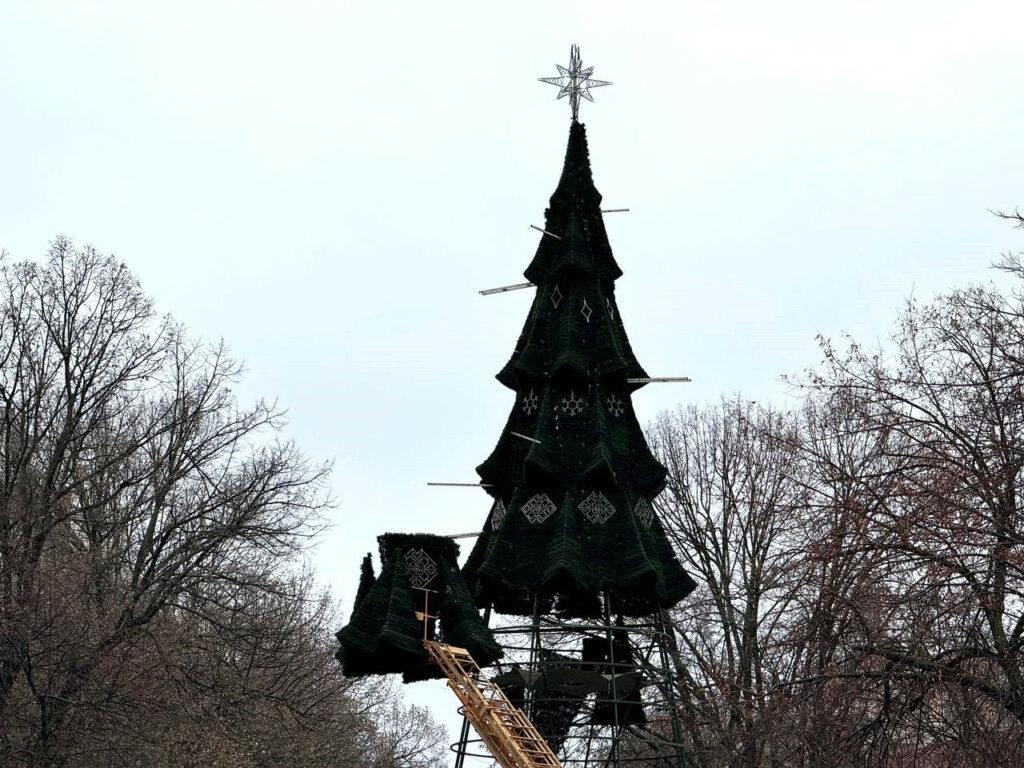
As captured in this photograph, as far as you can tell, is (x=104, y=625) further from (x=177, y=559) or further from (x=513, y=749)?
(x=513, y=749)

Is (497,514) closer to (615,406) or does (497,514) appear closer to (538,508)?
(538,508)

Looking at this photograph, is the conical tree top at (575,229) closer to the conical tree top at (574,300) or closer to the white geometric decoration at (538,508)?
the conical tree top at (574,300)

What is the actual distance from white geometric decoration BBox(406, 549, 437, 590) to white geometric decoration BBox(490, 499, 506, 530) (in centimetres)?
301

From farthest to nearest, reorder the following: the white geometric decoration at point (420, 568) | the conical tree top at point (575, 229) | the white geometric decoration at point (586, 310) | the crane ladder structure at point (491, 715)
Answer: the conical tree top at point (575, 229)
the white geometric decoration at point (586, 310)
the white geometric decoration at point (420, 568)
the crane ladder structure at point (491, 715)

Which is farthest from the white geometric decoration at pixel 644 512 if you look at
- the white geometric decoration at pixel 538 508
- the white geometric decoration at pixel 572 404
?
the white geometric decoration at pixel 572 404

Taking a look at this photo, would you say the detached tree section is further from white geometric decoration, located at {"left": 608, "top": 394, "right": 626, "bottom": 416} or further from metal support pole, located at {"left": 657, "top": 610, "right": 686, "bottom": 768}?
white geometric decoration, located at {"left": 608, "top": 394, "right": 626, "bottom": 416}

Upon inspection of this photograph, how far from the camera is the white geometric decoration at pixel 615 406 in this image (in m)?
22.9

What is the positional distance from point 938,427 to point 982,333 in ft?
5.17

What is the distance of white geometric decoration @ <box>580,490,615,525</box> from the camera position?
21.8 meters

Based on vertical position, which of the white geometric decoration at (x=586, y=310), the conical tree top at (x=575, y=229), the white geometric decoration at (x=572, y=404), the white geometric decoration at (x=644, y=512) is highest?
the conical tree top at (x=575, y=229)

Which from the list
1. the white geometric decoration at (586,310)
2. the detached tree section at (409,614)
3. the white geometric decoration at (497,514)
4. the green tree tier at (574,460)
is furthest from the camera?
the white geometric decoration at (586,310)

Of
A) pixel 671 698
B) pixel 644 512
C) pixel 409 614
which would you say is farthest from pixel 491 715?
pixel 644 512

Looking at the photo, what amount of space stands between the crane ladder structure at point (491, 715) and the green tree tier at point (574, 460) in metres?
2.45

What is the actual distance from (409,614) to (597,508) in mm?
4229
